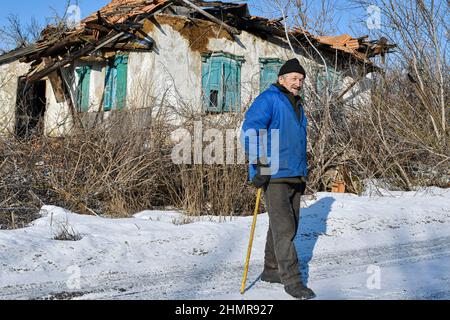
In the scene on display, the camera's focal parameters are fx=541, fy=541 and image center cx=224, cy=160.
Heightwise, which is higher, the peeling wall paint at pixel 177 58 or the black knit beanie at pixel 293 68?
the peeling wall paint at pixel 177 58

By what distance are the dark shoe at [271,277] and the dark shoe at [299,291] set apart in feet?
1.28

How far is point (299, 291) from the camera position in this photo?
422cm

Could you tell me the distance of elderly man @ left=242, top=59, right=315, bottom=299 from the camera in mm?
4398

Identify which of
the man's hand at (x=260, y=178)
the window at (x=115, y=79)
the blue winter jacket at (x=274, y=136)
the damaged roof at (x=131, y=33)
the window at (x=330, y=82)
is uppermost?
the damaged roof at (x=131, y=33)

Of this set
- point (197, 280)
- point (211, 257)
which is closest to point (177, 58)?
point (211, 257)

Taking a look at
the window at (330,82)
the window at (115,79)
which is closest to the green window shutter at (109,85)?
the window at (115,79)

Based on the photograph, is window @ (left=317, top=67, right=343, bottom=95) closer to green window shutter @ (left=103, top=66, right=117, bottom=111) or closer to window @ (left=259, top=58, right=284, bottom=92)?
window @ (left=259, top=58, right=284, bottom=92)

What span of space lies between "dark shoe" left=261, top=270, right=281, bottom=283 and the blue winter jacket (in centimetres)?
89

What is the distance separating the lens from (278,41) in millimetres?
16484

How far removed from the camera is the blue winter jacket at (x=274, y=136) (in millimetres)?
4457

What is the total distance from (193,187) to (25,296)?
4399 millimetres

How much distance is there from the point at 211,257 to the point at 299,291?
1644 millimetres

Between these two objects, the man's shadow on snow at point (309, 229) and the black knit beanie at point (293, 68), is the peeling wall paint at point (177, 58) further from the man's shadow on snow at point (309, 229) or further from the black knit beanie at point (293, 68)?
the black knit beanie at point (293, 68)

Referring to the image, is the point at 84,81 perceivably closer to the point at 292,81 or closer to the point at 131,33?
the point at 131,33
